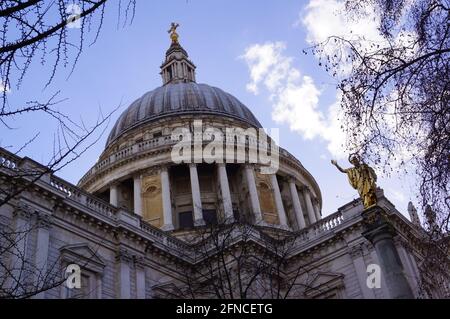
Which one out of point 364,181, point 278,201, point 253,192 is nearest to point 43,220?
point 364,181

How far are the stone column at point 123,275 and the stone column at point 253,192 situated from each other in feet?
41.1

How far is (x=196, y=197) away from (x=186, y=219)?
2051 millimetres

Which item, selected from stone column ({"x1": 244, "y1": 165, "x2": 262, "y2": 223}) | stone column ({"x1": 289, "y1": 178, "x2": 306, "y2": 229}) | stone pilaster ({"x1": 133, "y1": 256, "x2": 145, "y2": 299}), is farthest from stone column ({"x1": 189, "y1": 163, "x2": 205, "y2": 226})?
stone pilaster ({"x1": 133, "y1": 256, "x2": 145, "y2": 299})

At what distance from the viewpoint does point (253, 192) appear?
37.1 meters

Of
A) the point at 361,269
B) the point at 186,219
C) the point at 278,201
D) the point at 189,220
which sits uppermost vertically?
the point at 278,201

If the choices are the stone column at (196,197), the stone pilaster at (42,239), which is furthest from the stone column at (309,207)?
the stone pilaster at (42,239)

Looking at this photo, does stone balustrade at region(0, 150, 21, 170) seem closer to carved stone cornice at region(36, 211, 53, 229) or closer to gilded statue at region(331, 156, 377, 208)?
carved stone cornice at region(36, 211, 53, 229)

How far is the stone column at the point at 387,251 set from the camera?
11930 millimetres

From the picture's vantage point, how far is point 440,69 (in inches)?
364

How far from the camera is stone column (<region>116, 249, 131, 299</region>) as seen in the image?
2247cm

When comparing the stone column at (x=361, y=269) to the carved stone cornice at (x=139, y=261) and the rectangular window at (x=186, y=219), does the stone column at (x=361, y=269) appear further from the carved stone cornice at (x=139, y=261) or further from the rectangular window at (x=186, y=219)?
the rectangular window at (x=186, y=219)

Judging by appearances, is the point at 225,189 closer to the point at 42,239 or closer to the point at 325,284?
the point at 325,284
